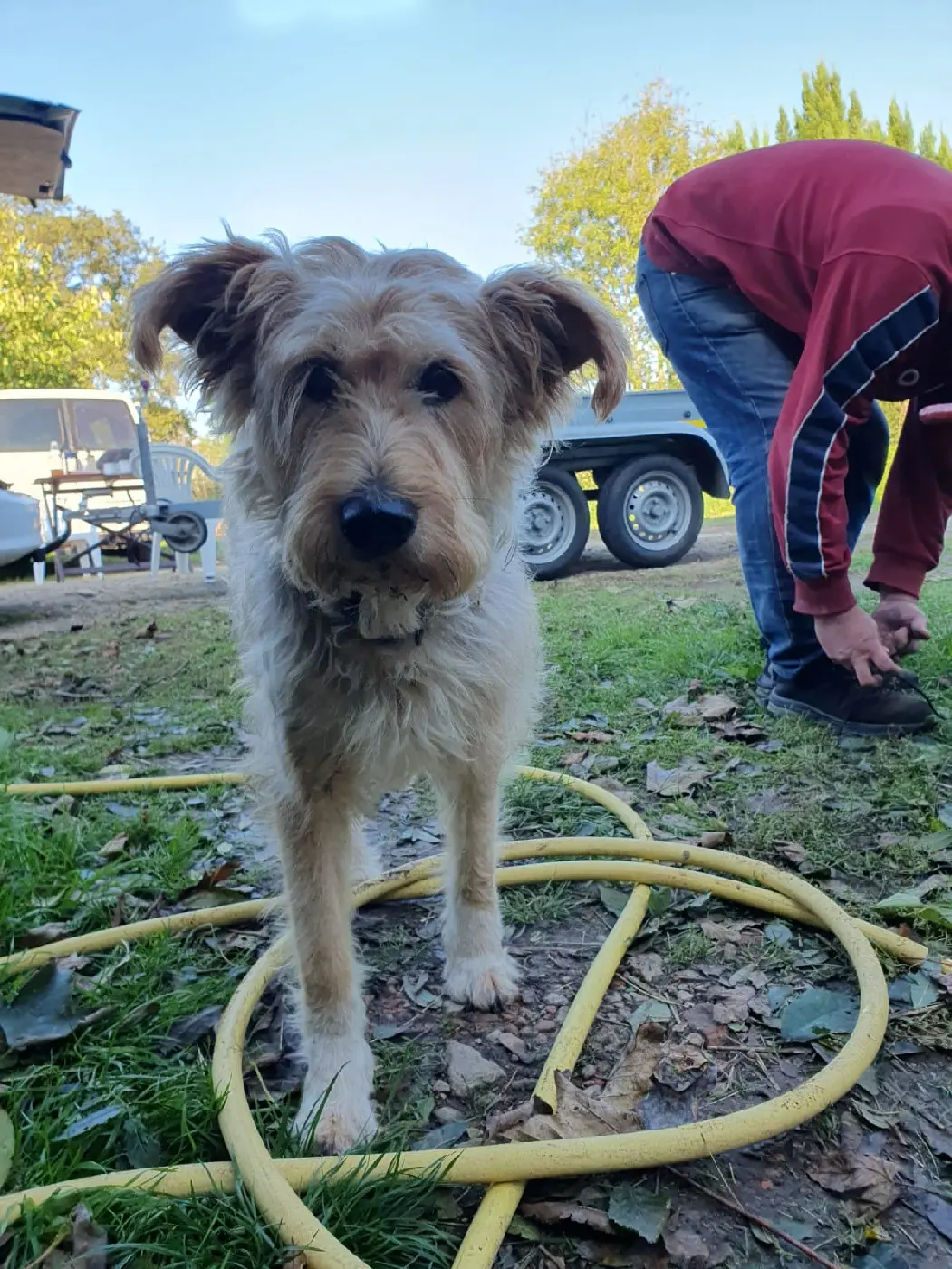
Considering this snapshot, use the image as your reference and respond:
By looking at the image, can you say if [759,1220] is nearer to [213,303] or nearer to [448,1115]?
[448,1115]

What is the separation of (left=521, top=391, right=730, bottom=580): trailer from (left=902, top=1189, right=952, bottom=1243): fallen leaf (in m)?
8.96

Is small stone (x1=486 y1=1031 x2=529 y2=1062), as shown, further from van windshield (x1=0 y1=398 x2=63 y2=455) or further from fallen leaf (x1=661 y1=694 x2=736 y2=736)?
Result: van windshield (x1=0 y1=398 x2=63 y2=455)

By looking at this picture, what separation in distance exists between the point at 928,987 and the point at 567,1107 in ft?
3.32

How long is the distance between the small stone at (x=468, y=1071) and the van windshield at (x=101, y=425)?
17.0 m

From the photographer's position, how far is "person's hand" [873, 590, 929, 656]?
424cm

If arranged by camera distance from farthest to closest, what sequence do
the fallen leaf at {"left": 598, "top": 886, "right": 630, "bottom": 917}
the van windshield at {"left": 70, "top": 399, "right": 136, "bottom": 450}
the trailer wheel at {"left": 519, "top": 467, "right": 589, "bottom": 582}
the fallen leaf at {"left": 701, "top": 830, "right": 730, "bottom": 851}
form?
the van windshield at {"left": 70, "top": 399, "right": 136, "bottom": 450} < the trailer wheel at {"left": 519, "top": 467, "right": 589, "bottom": 582} < the fallen leaf at {"left": 701, "top": 830, "right": 730, "bottom": 851} < the fallen leaf at {"left": 598, "top": 886, "right": 630, "bottom": 917}

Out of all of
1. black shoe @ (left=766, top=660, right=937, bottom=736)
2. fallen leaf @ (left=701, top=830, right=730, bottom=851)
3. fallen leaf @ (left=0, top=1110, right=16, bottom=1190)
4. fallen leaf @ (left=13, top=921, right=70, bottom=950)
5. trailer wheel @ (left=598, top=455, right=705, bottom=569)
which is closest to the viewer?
fallen leaf @ (left=0, top=1110, right=16, bottom=1190)

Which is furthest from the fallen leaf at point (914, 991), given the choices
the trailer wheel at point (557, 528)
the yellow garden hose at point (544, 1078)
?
the trailer wheel at point (557, 528)

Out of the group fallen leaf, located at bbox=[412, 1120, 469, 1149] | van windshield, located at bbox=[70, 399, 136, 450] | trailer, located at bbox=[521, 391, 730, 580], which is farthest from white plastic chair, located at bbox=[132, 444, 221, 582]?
fallen leaf, located at bbox=[412, 1120, 469, 1149]

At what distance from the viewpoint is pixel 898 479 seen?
4453 millimetres

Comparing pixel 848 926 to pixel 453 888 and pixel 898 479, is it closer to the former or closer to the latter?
pixel 453 888

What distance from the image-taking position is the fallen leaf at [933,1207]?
1569mm

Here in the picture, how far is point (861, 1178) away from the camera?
1679 mm

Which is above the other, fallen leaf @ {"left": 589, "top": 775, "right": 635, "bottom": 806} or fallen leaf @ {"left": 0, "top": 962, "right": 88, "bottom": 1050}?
fallen leaf @ {"left": 0, "top": 962, "right": 88, "bottom": 1050}
